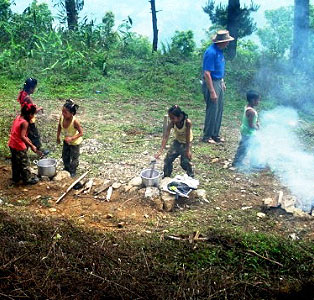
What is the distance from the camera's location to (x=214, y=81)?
725 centimetres

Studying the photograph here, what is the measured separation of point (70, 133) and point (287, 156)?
385cm

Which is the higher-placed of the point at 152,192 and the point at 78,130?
the point at 78,130

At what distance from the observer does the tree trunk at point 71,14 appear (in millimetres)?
12852

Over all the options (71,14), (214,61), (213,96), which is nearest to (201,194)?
(213,96)

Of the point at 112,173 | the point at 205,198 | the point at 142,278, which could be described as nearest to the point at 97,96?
the point at 112,173

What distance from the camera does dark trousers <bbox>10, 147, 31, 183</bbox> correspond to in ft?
17.5

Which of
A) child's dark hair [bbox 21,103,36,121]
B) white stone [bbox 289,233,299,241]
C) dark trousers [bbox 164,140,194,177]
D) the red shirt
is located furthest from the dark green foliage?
white stone [bbox 289,233,299,241]

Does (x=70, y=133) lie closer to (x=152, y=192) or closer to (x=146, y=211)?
(x=152, y=192)

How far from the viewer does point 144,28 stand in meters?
61.6

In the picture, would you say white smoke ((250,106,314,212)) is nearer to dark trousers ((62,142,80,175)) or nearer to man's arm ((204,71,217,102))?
man's arm ((204,71,217,102))

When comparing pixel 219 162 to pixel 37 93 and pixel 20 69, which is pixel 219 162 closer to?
pixel 37 93

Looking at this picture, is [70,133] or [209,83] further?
[209,83]

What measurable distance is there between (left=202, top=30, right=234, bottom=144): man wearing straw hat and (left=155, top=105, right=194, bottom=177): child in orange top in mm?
1839

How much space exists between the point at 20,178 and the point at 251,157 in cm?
378
